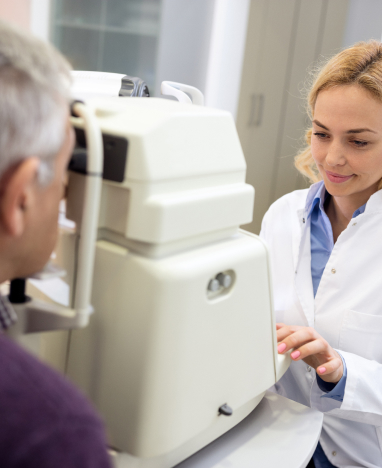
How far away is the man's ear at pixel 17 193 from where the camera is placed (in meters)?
0.45

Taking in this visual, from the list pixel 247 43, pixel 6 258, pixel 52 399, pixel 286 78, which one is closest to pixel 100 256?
pixel 6 258

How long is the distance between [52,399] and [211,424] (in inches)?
13.0

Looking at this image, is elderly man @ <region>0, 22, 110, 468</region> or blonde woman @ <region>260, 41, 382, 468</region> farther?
blonde woman @ <region>260, 41, 382, 468</region>

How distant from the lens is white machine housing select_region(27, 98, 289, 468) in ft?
1.86

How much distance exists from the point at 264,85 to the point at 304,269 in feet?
7.19

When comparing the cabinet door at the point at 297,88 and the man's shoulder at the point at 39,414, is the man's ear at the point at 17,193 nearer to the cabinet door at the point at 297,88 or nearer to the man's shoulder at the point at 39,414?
the man's shoulder at the point at 39,414

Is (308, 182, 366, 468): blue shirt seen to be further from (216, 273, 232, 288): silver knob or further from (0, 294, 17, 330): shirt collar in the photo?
(0, 294, 17, 330): shirt collar

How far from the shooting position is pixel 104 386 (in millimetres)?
630

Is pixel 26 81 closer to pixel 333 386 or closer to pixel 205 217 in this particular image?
pixel 205 217

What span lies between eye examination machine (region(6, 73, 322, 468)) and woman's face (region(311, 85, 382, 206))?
47cm

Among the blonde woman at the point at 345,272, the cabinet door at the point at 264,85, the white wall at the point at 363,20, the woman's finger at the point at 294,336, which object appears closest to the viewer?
the woman's finger at the point at 294,336

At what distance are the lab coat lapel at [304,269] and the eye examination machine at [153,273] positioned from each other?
1.40ft

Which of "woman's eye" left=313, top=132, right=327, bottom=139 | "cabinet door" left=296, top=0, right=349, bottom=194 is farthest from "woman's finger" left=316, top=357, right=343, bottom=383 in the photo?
"cabinet door" left=296, top=0, right=349, bottom=194

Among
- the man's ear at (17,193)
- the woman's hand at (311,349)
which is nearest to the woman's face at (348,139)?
the woman's hand at (311,349)
